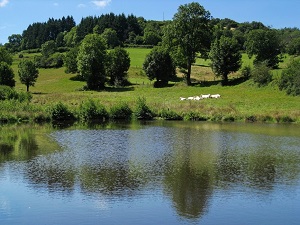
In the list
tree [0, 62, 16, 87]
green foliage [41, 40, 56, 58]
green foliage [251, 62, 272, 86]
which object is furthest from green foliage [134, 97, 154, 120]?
green foliage [41, 40, 56, 58]

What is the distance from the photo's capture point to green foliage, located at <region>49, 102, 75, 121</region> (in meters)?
54.7

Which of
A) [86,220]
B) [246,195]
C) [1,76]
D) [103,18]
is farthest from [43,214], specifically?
[103,18]

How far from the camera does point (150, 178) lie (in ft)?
79.4

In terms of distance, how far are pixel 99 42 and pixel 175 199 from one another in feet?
228

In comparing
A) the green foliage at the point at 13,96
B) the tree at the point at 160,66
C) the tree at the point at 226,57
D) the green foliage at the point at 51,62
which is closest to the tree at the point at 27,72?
the green foliage at the point at 13,96

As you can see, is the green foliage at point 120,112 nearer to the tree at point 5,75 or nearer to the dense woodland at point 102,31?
the tree at point 5,75

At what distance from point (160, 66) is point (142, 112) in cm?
2759

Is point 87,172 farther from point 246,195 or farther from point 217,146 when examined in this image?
point 217,146

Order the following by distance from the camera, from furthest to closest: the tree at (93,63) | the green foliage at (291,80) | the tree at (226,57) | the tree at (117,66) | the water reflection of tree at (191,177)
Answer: the tree at (117,66)
the tree at (93,63)
the tree at (226,57)
the green foliage at (291,80)
the water reflection of tree at (191,177)

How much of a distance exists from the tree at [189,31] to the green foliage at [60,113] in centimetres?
3135

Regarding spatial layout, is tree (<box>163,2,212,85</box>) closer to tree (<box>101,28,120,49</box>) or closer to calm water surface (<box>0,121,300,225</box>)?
calm water surface (<box>0,121,300,225</box>)

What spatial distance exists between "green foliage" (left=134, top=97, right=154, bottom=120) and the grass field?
1355 millimetres

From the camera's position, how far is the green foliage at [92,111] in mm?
55719

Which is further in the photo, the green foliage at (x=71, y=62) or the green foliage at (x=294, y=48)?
the green foliage at (x=294, y=48)
